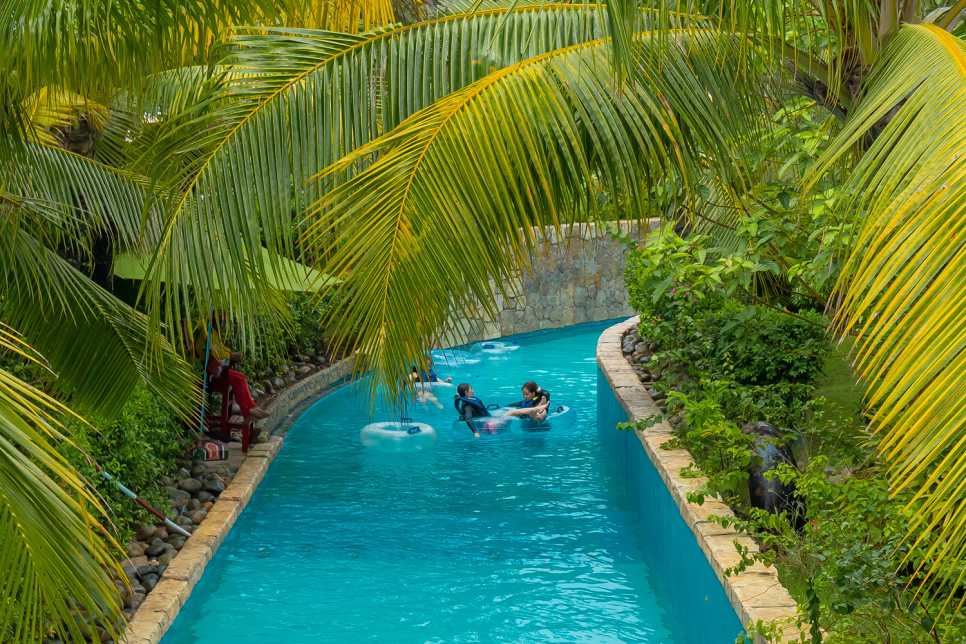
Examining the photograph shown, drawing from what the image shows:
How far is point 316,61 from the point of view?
13.7 ft

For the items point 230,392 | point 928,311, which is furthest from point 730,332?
point 928,311

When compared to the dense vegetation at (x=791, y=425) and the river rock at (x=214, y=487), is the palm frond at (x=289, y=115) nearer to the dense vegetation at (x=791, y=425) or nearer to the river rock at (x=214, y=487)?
the dense vegetation at (x=791, y=425)

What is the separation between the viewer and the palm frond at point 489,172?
11.1 feet

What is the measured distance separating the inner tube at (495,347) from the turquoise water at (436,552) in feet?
18.5

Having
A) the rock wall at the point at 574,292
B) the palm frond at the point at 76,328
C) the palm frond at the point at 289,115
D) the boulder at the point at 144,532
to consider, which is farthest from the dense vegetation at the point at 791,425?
the rock wall at the point at 574,292

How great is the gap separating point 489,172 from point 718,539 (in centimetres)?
318

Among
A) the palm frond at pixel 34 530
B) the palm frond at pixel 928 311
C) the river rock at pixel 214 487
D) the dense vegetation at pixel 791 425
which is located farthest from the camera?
the river rock at pixel 214 487

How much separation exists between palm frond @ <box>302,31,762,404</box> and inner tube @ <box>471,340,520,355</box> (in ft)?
42.1

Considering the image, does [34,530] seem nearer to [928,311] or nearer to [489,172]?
[928,311]

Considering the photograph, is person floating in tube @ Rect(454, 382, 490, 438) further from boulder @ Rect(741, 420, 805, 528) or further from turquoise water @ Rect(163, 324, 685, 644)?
boulder @ Rect(741, 420, 805, 528)

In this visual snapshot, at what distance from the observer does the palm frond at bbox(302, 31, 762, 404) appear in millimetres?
3371

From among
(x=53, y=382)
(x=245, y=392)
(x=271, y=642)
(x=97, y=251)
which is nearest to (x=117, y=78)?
(x=53, y=382)

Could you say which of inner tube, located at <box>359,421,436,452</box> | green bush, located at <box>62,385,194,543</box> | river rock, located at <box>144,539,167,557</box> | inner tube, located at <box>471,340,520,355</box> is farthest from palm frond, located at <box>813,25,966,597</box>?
inner tube, located at <box>471,340,520,355</box>

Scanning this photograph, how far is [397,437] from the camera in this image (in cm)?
1048
